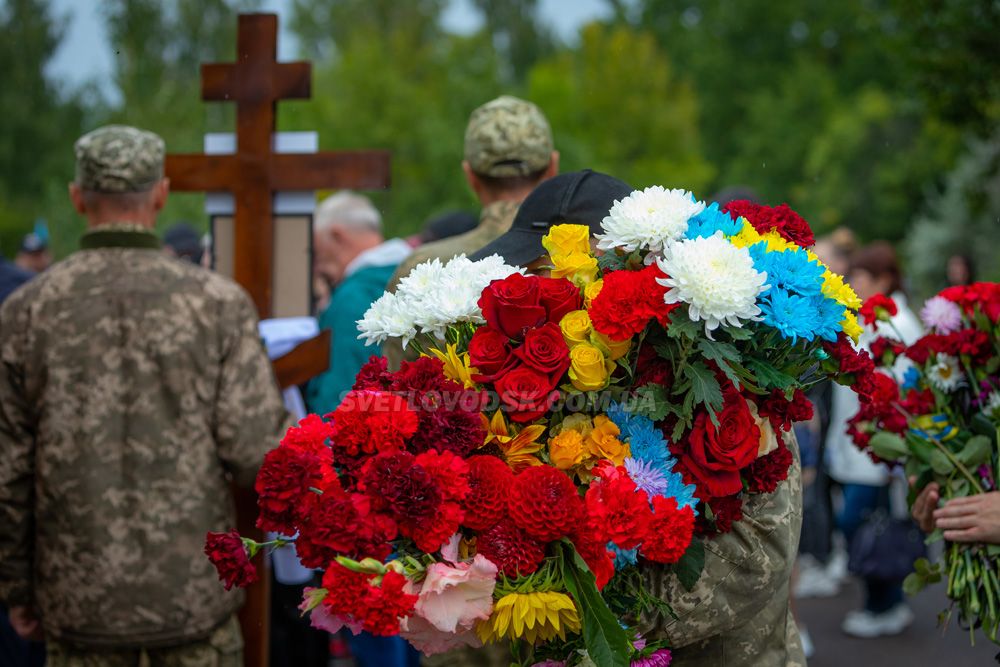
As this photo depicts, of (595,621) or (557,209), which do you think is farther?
(557,209)

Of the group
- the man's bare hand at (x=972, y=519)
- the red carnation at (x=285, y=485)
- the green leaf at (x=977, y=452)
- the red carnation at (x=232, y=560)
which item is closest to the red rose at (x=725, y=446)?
the red carnation at (x=285, y=485)

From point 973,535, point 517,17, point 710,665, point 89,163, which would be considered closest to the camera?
point 710,665

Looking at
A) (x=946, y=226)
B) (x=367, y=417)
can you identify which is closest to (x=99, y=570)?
(x=367, y=417)

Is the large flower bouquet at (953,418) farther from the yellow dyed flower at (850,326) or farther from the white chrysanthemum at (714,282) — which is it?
the white chrysanthemum at (714,282)

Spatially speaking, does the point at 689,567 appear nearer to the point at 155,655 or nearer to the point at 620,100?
the point at 155,655

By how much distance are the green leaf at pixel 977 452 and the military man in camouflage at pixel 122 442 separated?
2263mm

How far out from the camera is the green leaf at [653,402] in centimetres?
215

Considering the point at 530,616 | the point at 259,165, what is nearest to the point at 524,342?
the point at 530,616

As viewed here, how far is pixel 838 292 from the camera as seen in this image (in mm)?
2184

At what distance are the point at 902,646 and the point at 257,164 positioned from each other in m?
5.36

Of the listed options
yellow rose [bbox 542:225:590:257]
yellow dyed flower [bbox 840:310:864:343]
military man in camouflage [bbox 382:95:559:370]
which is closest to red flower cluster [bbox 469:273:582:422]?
yellow rose [bbox 542:225:590:257]

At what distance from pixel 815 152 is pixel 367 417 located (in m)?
32.0

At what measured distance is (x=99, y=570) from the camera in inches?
135

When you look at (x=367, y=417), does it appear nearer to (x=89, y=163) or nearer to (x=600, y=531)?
(x=600, y=531)
